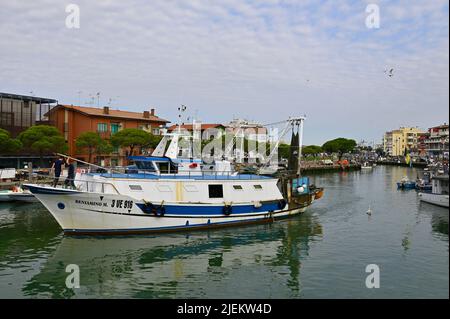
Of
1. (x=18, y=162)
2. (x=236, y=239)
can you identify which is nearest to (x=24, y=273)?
(x=236, y=239)

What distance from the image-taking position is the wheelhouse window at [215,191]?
2516 cm

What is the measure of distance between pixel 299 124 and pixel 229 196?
8621 millimetres

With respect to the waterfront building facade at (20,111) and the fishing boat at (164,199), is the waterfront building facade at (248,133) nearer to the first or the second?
the fishing boat at (164,199)

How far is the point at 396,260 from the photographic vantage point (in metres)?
17.8

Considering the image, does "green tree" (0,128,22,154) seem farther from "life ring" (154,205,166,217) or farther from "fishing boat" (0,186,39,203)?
"life ring" (154,205,166,217)

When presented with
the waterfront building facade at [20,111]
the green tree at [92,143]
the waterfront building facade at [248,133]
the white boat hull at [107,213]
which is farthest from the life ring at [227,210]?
the waterfront building facade at [20,111]

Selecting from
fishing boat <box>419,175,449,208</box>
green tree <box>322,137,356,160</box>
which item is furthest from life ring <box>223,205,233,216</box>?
green tree <box>322,137,356,160</box>

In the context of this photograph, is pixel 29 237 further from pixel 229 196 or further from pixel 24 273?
pixel 229 196

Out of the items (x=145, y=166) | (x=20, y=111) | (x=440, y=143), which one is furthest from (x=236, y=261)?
(x=20, y=111)

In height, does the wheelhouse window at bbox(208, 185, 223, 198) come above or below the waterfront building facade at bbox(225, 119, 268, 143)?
below

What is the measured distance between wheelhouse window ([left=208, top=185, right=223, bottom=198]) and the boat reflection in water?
2293 mm

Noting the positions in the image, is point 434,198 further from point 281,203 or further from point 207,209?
point 207,209

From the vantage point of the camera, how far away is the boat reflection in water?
14.8m

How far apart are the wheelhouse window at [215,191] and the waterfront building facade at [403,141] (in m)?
134
